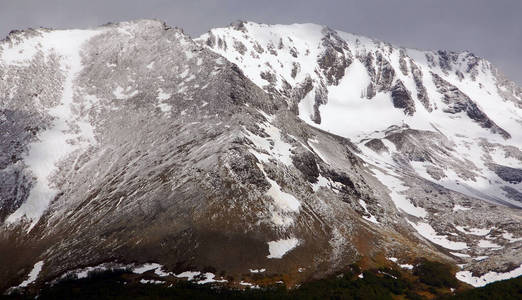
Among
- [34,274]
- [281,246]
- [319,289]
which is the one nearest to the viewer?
[319,289]

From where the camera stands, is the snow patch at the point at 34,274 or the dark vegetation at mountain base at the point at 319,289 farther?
the snow patch at the point at 34,274

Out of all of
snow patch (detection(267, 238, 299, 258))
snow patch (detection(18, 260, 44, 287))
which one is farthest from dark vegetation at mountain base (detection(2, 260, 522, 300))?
snow patch (detection(267, 238, 299, 258))

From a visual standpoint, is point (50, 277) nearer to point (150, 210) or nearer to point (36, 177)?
point (150, 210)

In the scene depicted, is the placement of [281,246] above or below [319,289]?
above

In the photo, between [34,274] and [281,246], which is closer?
[34,274]

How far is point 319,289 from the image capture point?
13688 centimetres

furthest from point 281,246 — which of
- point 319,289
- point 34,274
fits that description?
point 34,274

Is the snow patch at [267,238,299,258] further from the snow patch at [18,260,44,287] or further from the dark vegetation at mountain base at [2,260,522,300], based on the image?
the snow patch at [18,260,44,287]

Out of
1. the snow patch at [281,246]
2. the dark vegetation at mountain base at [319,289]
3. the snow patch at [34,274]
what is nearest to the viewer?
the dark vegetation at mountain base at [319,289]

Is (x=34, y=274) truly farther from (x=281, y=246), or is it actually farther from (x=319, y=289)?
(x=319, y=289)

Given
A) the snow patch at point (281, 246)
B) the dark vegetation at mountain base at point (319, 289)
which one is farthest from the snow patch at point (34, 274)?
the snow patch at point (281, 246)

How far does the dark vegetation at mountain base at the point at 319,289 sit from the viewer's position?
13025 cm

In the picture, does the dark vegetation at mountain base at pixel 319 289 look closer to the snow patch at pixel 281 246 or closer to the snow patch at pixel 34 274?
the snow patch at pixel 34 274

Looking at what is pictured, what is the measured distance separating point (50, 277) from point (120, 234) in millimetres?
22974
